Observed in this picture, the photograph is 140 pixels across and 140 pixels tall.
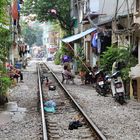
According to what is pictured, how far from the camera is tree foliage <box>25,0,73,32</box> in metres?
49.3

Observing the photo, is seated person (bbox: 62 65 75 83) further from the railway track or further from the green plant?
the railway track

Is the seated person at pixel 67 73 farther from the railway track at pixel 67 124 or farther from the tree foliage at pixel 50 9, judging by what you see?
the tree foliage at pixel 50 9

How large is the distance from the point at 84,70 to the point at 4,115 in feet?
47.6

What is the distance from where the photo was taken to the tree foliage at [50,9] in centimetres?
4931

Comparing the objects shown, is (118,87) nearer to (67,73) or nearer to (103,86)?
(103,86)

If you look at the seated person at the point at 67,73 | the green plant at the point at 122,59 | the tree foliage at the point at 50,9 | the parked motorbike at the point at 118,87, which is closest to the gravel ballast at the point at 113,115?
the parked motorbike at the point at 118,87

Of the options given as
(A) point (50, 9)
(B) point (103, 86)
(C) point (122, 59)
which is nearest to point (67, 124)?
(B) point (103, 86)

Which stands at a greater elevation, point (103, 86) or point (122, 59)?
point (122, 59)

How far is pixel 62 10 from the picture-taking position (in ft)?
167

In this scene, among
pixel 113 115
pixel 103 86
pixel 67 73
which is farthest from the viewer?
pixel 67 73

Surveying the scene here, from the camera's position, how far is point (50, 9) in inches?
1950

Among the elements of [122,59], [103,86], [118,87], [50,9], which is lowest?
[103,86]

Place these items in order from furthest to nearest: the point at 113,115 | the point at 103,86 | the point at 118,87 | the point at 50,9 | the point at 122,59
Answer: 1. the point at 50,9
2. the point at 103,86
3. the point at 122,59
4. the point at 118,87
5. the point at 113,115

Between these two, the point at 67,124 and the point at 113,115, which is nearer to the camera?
the point at 67,124
